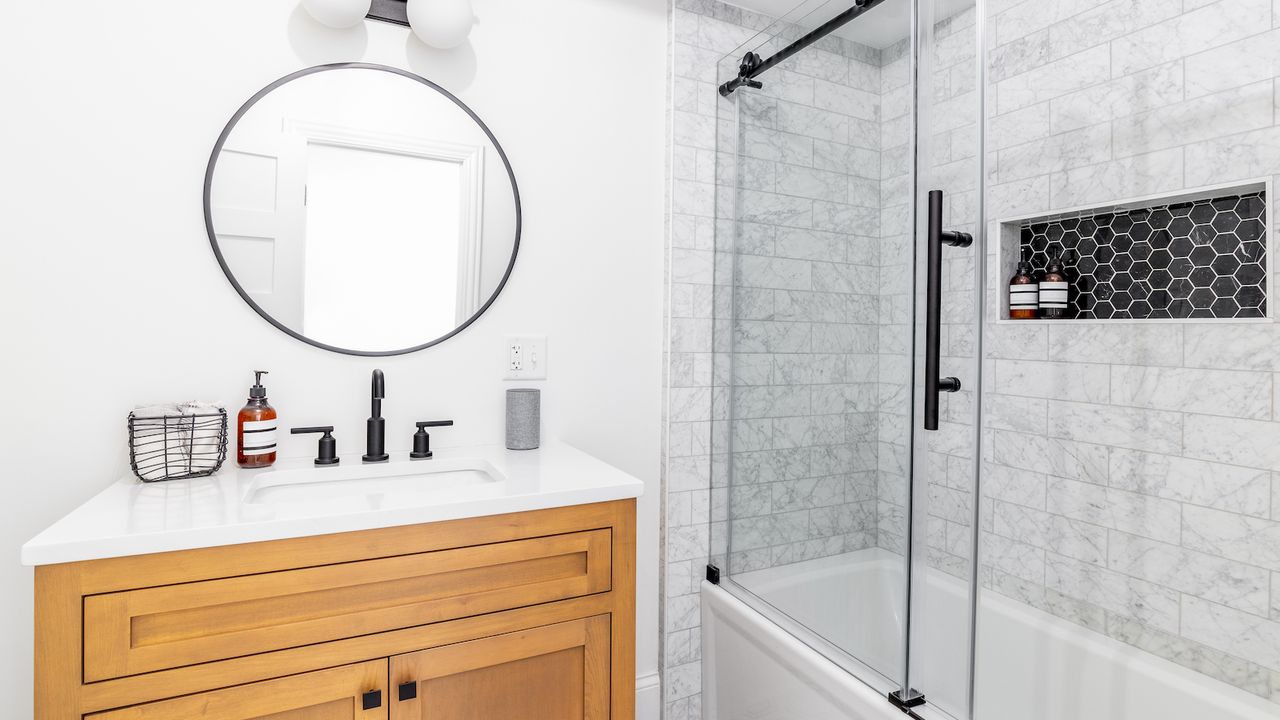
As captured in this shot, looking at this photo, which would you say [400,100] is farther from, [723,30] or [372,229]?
[723,30]

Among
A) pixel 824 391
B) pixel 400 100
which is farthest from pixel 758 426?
pixel 400 100

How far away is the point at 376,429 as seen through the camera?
4.70ft

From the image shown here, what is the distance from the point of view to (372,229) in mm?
1505

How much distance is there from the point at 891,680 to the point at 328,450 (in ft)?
4.20

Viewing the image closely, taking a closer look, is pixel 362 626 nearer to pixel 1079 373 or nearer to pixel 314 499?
pixel 314 499

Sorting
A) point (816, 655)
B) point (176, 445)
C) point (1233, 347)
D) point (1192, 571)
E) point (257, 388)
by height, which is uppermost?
point (1233, 347)

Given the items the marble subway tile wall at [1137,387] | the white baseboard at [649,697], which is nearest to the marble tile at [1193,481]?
the marble subway tile wall at [1137,387]

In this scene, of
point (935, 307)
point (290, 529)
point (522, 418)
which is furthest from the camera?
point (522, 418)

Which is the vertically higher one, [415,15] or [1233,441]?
[415,15]

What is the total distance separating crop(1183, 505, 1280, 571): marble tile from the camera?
1268 millimetres

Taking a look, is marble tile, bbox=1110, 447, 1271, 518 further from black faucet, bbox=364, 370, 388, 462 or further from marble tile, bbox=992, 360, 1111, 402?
black faucet, bbox=364, 370, 388, 462

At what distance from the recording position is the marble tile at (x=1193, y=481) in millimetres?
1294

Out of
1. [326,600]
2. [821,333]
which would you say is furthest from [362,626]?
[821,333]

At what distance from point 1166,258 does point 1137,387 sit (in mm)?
302
